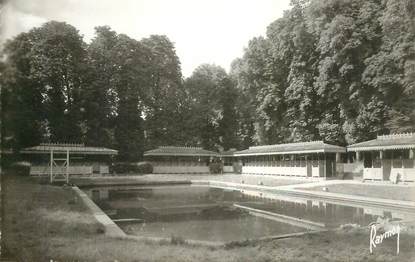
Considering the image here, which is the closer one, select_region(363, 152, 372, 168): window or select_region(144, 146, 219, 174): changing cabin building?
select_region(363, 152, 372, 168): window

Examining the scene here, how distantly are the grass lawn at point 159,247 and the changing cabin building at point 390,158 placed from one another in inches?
515

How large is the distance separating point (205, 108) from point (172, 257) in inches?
1595

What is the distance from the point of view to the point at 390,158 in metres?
23.7

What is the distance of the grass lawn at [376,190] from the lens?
684 inches

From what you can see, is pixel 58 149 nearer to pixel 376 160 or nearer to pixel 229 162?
pixel 376 160

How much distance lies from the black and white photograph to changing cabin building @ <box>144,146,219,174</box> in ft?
0.48

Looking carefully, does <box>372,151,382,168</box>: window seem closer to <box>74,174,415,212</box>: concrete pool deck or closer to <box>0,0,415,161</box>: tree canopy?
<box>74,174,415,212</box>: concrete pool deck

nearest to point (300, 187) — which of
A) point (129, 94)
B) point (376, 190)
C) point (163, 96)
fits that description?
point (376, 190)

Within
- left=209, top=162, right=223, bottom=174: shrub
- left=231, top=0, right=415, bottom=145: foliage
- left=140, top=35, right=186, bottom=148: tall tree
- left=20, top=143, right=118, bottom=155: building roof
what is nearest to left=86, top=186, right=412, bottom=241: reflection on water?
left=20, top=143, right=118, bottom=155: building roof

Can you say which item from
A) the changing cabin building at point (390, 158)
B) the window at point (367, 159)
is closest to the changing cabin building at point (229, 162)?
the window at point (367, 159)

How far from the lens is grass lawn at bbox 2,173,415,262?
7.45 meters

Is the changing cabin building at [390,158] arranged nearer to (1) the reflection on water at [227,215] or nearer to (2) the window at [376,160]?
(2) the window at [376,160]

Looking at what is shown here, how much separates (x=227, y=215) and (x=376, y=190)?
8.43 meters

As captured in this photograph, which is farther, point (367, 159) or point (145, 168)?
point (145, 168)
